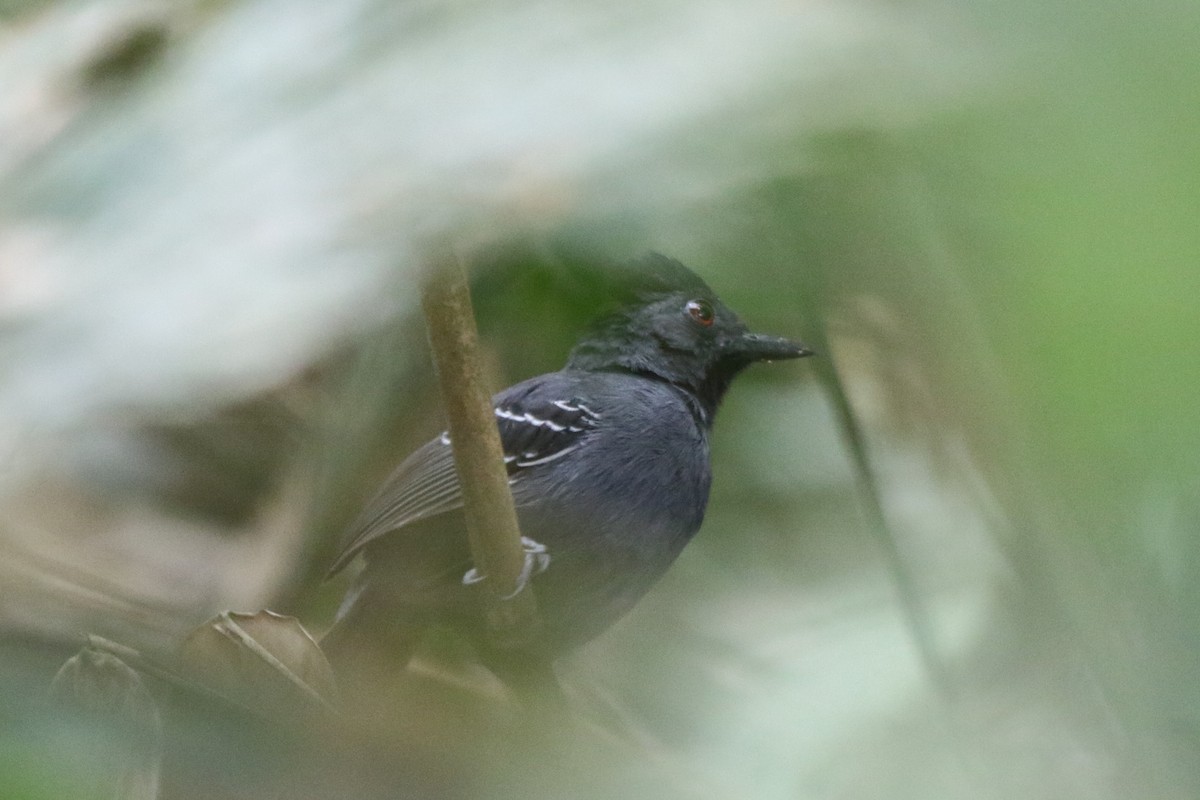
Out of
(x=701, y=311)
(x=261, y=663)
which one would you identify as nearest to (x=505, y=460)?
(x=701, y=311)

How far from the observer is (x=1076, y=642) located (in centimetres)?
51

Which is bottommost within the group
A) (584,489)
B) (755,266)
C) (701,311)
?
(584,489)

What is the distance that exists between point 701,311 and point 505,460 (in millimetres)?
421

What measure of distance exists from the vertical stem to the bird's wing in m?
0.25

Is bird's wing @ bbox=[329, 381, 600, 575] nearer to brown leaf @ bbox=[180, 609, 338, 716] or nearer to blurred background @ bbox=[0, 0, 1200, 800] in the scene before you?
brown leaf @ bbox=[180, 609, 338, 716]

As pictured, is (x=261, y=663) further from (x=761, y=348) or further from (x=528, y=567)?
(x=761, y=348)

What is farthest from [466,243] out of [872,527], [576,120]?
[872,527]

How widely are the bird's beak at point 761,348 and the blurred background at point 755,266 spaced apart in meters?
0.93

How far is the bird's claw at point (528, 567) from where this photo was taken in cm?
172

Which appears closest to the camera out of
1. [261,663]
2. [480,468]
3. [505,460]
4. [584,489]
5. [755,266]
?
[755,266]

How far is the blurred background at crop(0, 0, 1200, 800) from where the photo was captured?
327mm

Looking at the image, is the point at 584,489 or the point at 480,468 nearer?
the point at 480,468

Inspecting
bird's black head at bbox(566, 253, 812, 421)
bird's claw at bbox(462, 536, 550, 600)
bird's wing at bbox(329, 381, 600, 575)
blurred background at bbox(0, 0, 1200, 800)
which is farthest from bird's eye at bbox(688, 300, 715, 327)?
blurred background at bbox(0, 0, 1200, 800)

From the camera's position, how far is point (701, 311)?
2.08 metres
